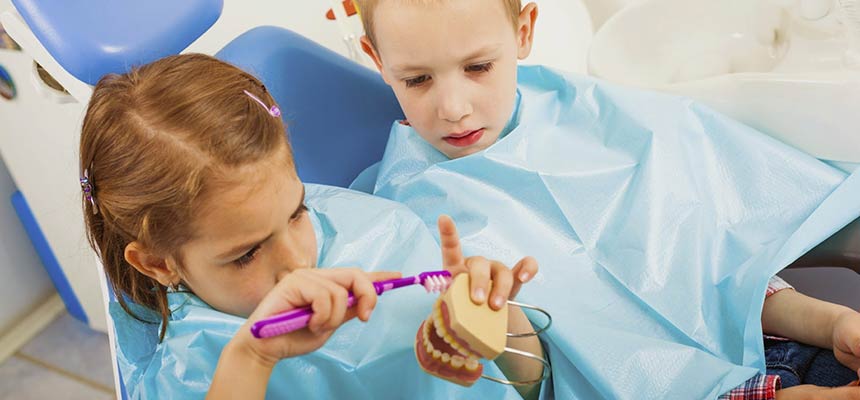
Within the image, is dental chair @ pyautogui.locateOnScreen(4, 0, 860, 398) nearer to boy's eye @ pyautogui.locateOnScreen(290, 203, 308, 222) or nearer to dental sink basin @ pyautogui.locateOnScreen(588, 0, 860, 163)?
dental sink basin @ pyautogui.locateOnScreen(588, 0, 860, 163)

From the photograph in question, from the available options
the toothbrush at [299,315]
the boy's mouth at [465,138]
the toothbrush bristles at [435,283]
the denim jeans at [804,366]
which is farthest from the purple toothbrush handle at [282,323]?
the denim jeans at [804,366]

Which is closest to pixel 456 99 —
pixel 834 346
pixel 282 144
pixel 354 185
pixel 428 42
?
pixel 428 42

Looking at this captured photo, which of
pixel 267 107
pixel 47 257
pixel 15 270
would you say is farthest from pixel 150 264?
pixel 15 270

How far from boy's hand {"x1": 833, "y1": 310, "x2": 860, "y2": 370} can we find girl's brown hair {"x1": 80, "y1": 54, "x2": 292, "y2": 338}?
652mm

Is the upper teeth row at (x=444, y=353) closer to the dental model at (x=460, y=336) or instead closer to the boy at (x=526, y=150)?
the dental model at (x=460, y=336)

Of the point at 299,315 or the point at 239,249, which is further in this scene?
the point at 239,249

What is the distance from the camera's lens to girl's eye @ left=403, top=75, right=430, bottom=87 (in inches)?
42.3

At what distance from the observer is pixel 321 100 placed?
131 cm

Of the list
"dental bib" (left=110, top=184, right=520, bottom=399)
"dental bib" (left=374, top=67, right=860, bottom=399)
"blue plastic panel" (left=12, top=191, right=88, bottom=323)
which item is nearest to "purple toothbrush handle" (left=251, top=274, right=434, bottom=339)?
"dental bib" (left=110, top=184, right=520, bottom=399)

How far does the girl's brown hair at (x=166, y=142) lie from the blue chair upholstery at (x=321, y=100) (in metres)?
0.33

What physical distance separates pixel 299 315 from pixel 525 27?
1.93ft

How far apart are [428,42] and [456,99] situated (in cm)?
8

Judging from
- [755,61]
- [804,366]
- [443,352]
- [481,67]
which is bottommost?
[804,366]

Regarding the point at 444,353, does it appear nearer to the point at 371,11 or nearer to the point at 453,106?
the point at 453,106
